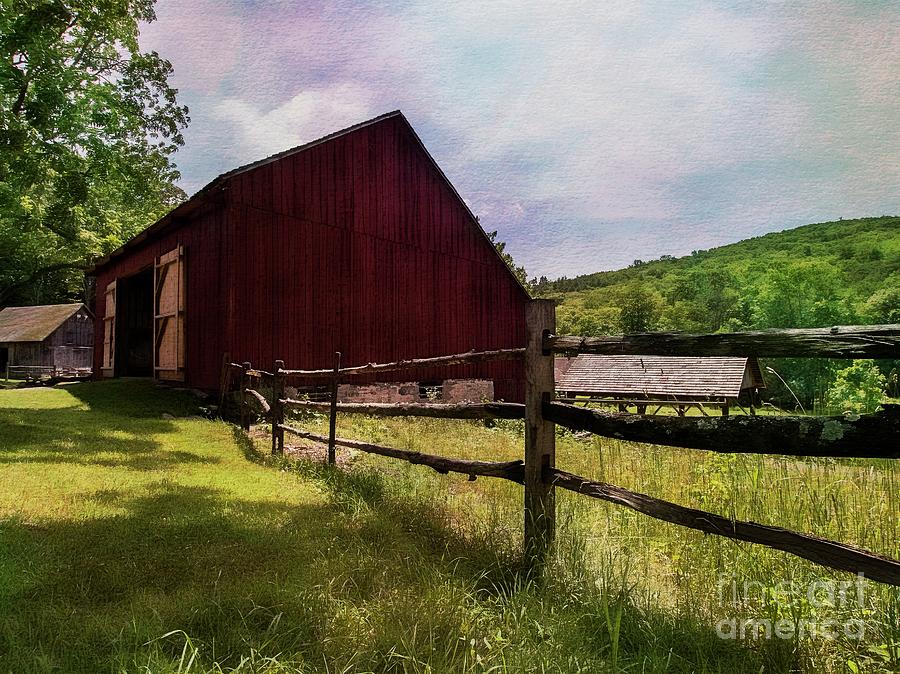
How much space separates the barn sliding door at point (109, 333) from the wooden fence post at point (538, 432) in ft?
50.9

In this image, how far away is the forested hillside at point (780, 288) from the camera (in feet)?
174

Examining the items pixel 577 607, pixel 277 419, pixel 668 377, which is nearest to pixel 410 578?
pixel 577 607

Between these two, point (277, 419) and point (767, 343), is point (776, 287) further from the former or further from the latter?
point (767, 343)

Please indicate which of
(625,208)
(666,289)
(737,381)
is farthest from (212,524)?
(666,289)

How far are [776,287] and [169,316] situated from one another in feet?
201

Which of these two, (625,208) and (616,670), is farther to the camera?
(625,208)

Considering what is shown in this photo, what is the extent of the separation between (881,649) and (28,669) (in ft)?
10.0

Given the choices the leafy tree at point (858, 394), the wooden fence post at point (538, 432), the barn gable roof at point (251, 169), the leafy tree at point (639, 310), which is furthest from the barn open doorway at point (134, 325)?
the leafy tree at point (639, 310)

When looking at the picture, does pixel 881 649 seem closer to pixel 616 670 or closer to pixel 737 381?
pixel 616 670

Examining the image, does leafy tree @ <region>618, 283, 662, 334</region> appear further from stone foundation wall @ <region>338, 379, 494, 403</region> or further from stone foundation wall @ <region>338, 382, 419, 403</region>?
stone foundation wall @ <region>338, 382, 419, 403</region>

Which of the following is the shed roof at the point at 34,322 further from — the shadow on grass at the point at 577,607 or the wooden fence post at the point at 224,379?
the shadow on grass at the point at 577,607

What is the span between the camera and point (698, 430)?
2.18 m

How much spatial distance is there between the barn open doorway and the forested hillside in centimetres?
2955

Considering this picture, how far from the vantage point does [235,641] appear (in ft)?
6.90
